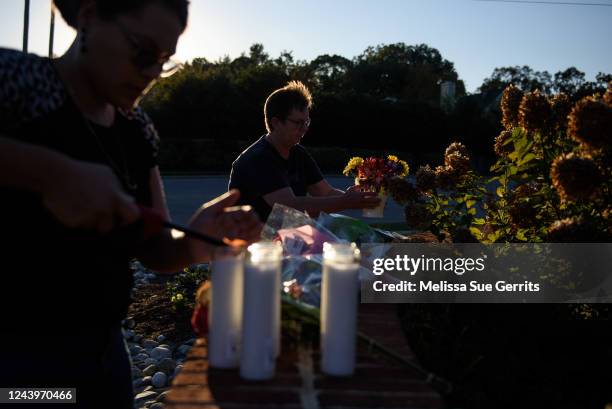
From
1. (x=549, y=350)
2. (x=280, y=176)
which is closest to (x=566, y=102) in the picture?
(x=549, y=350)

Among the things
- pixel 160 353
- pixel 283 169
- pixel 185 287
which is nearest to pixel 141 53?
pixel 283 169

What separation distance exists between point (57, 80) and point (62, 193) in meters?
0.41

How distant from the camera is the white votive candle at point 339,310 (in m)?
1.48

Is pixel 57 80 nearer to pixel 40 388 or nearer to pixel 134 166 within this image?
pixel 134 166

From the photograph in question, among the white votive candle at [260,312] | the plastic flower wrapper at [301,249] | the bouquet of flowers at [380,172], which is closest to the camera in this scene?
the white votive candle at [260,312]

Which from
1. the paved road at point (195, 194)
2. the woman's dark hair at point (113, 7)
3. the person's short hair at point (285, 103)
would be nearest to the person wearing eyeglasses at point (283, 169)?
the person's short hair at point (285, 103)

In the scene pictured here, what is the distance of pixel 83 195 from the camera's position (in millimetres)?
1246

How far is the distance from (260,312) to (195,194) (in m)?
15.4

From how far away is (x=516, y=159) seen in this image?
329 centimetres

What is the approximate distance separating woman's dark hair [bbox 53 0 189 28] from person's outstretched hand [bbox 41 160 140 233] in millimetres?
467

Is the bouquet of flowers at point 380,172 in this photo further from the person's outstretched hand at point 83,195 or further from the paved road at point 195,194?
the paved road at point 195,194

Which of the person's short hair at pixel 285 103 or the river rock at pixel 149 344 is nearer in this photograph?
the person's short hair at pixel 285 103

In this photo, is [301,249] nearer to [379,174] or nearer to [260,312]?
→ [260,312]

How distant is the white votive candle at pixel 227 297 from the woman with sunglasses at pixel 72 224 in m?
0.25
